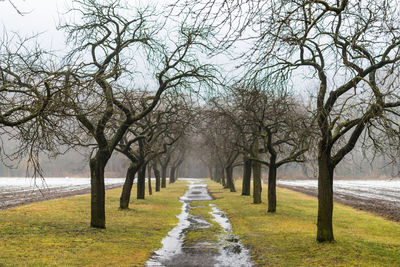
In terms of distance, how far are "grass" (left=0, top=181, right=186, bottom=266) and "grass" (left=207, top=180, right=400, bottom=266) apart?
3.42 metres

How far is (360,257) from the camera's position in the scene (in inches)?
416

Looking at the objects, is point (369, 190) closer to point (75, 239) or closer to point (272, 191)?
point (272, 191)

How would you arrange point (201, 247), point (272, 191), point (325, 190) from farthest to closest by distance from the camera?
point (272, 191) < point (201, 247) < point (325, 190)

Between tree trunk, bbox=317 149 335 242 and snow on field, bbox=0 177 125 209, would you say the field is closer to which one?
tree trunk, bbox=317 149 335 242

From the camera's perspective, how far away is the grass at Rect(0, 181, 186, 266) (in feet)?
32.6

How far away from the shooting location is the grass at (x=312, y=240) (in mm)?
10461

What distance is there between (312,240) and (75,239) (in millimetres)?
7715

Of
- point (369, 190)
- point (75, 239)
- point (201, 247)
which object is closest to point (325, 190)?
point (201, 247)

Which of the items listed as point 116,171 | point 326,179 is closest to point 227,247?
point 326,179

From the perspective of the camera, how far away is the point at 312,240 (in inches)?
513

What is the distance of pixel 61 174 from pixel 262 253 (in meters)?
128

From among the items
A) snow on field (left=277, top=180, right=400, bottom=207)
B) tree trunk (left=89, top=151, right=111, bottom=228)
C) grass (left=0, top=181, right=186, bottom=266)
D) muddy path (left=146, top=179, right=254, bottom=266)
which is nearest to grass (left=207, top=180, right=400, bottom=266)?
muddy path (left=146, top=179, right=254, bottom=266)

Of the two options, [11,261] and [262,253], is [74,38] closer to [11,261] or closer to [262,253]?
[11,261]

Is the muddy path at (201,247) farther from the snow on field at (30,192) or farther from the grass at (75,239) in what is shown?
the snow on field at (30,192)
